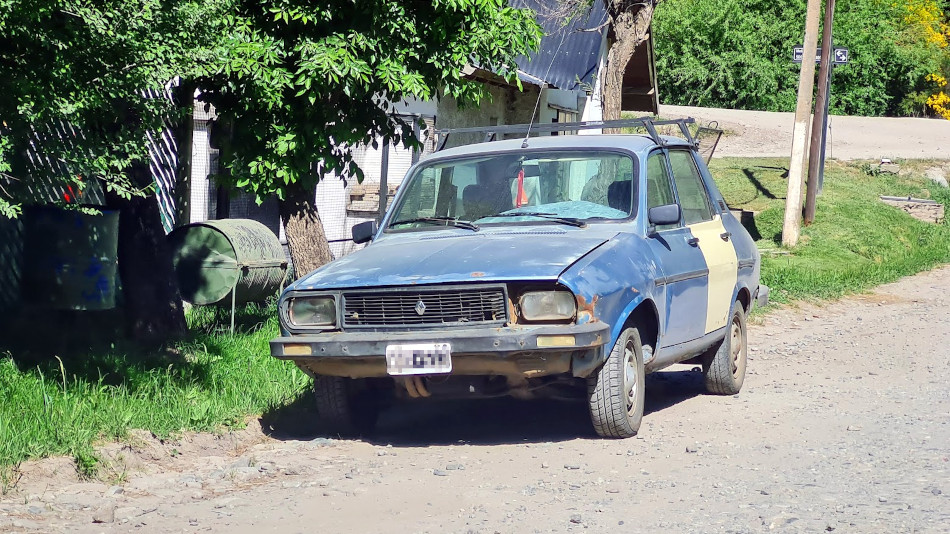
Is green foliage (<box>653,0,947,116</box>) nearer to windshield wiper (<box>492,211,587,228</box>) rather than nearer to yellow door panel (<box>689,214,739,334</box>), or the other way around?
yellow door panel (<box>689,214,739,334</box>)

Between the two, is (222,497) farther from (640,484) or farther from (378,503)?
(640,484)

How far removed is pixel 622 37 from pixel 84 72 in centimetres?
993

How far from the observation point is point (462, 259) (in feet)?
19.9

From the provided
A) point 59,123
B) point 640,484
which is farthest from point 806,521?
point 59,123

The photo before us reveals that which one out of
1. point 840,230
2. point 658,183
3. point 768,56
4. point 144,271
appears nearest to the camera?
point 658,183

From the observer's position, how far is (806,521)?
15.2ft

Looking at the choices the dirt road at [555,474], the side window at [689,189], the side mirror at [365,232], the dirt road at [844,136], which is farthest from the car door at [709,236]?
the dirt road at [844,136]

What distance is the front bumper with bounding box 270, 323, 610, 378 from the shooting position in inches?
224

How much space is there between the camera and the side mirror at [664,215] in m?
6.67

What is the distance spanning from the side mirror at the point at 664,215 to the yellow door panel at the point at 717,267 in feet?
2.44

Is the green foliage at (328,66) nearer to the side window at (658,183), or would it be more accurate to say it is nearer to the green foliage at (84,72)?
the green foliage at (84,72)

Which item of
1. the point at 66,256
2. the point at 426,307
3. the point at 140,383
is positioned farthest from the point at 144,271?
the point at 426,307

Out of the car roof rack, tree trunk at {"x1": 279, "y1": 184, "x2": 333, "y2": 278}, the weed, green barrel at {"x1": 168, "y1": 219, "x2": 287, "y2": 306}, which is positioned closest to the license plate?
the weed

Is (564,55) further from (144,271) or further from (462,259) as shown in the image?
(462,259)
